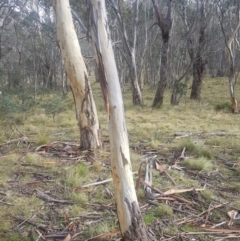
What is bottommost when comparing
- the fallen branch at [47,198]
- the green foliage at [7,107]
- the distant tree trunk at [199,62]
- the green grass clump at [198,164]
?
the green grass clump at [198,164]

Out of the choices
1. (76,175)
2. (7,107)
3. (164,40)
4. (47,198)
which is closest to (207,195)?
(76,175)

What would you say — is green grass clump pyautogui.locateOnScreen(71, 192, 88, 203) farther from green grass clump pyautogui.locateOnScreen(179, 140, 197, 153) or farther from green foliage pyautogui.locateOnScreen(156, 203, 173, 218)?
green grass clump pyautogui.locateOnScreen(179, 140, 197, 153)

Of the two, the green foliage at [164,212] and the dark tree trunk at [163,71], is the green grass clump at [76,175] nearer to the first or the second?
the green foliage at [164,212]

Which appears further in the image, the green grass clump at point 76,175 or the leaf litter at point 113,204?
the green grass clump at point 76,175

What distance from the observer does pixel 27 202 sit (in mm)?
4535

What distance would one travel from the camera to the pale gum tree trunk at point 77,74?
6.32m

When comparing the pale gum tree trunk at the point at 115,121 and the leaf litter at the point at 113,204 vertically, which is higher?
the pale gum tree trunk at the point at 115,121

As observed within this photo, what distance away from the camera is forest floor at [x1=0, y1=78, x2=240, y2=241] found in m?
4.02

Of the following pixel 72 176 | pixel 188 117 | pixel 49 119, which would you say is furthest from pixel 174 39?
pixel 72 176

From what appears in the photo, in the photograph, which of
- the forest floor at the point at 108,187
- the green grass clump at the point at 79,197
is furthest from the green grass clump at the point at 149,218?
the green grass clump at the point at 79,197

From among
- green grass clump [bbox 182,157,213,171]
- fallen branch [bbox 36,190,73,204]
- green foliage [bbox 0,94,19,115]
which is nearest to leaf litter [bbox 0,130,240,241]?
fallen branch [bbox 36,190,73,204]

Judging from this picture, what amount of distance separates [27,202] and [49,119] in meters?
7.11

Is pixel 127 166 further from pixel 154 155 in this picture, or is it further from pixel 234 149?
pixel 234 149

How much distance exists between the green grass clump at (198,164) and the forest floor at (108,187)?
0.06ft
